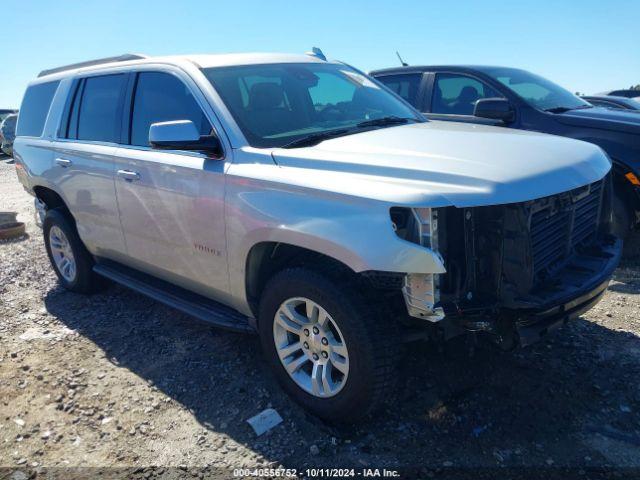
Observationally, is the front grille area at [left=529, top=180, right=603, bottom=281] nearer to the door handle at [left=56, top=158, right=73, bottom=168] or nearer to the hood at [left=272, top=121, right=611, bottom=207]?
the hood at [left=272, top=121, right=611, bottom=207]

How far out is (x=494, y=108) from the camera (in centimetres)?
522

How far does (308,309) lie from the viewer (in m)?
2.86

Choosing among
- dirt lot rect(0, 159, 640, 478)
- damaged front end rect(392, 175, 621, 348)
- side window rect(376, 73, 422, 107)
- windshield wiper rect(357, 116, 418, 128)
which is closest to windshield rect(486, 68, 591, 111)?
side window rect(376, 73, 422, 107)

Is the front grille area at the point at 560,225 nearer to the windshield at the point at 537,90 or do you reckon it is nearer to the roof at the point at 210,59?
the roof at the point at 210,59

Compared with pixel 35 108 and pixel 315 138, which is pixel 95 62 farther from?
pixel 315 138

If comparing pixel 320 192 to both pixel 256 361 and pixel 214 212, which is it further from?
pixel 256 361

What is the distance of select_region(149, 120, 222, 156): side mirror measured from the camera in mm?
3039

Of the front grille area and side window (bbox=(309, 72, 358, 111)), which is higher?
side window (bbox=(309, 72, 358, 111))

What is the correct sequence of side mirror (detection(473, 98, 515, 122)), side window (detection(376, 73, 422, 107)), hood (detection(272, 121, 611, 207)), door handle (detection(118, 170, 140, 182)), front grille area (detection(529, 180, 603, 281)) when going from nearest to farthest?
hood (detection(272, 121, 611, 207)) → front grille area (detection(529, 180, 603, 281)) → door handle (detection(118, 170, 140, 182)) → side mirror (detection(473, 98, 515, 122)) → side window (detection(376, 73, 422, 107))

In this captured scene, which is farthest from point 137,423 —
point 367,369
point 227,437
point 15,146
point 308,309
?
point 15,146

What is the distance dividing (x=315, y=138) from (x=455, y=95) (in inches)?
141

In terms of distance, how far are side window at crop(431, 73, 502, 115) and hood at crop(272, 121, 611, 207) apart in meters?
2.93

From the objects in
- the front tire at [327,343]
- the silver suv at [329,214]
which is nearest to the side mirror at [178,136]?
the silver suv at [329,214]

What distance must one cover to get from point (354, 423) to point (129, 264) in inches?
95.0
